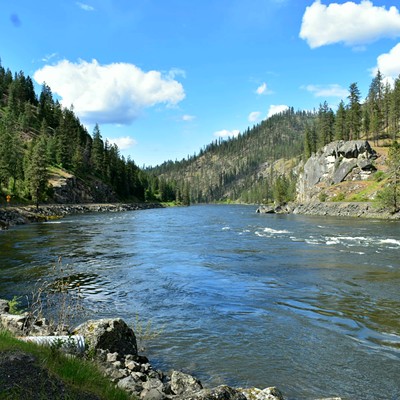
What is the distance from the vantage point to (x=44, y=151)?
A: 112125mm

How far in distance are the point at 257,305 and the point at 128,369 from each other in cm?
828

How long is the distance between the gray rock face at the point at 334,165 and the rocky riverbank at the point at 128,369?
105283 mm

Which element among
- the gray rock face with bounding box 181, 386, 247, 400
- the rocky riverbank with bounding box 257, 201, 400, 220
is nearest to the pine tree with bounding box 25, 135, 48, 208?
the rocky riverbank with bounding box 257, 201, 400, 220

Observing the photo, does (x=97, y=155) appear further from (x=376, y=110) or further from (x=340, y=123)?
(x=376, y=110)

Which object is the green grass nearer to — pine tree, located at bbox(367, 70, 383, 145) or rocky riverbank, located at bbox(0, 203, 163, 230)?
rocky riverbank, located at bbox(0, 203, 163, 230)

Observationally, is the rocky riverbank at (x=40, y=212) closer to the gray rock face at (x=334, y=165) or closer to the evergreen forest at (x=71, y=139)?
the evergreen forest at (x=71, y=139)

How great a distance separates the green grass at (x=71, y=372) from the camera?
5728 millimetres

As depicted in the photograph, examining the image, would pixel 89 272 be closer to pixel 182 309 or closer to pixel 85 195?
A: pixel 182 309

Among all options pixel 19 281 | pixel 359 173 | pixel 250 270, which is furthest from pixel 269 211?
pixel 19 281

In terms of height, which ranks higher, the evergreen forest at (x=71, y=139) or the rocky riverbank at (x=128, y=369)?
the evergreen forest at (x=71, y=139)

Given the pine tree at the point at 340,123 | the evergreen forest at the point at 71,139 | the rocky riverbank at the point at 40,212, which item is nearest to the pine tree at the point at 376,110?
the evergreen forest at the point at 71,139

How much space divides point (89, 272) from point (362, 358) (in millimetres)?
17157

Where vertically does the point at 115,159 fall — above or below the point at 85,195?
above

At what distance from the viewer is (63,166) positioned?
124 m
